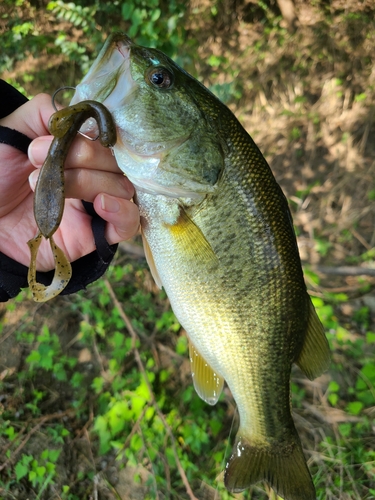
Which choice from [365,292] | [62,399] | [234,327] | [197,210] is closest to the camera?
[197,210]

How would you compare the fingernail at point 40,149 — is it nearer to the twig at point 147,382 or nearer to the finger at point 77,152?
the finger at point 77,152

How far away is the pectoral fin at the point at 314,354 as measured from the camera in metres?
1.51

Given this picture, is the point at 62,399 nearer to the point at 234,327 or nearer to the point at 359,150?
the point at 234,327

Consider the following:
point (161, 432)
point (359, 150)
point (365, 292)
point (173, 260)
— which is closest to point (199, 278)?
point (173, 260)

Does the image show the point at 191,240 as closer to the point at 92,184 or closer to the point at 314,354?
the point at 92,184

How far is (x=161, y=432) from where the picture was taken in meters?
2.49

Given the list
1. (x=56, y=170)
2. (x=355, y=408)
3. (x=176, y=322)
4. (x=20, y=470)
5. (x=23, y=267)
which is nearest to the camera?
(x=56, y=170)

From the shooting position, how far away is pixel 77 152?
1130 mm

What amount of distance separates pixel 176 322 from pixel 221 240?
1.77 metres

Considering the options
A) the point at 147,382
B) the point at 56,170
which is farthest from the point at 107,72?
the point at 147,382

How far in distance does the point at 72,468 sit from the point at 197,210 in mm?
2218

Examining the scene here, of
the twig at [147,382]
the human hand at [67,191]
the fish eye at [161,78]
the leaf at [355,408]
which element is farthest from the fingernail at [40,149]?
the leaf at [355,408]

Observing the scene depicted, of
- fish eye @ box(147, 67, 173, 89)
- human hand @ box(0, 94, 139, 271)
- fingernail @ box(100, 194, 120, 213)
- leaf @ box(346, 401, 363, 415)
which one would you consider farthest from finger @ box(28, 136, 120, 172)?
leaf @ box(346, 401, 363, 415)

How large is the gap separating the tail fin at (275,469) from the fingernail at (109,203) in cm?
121
